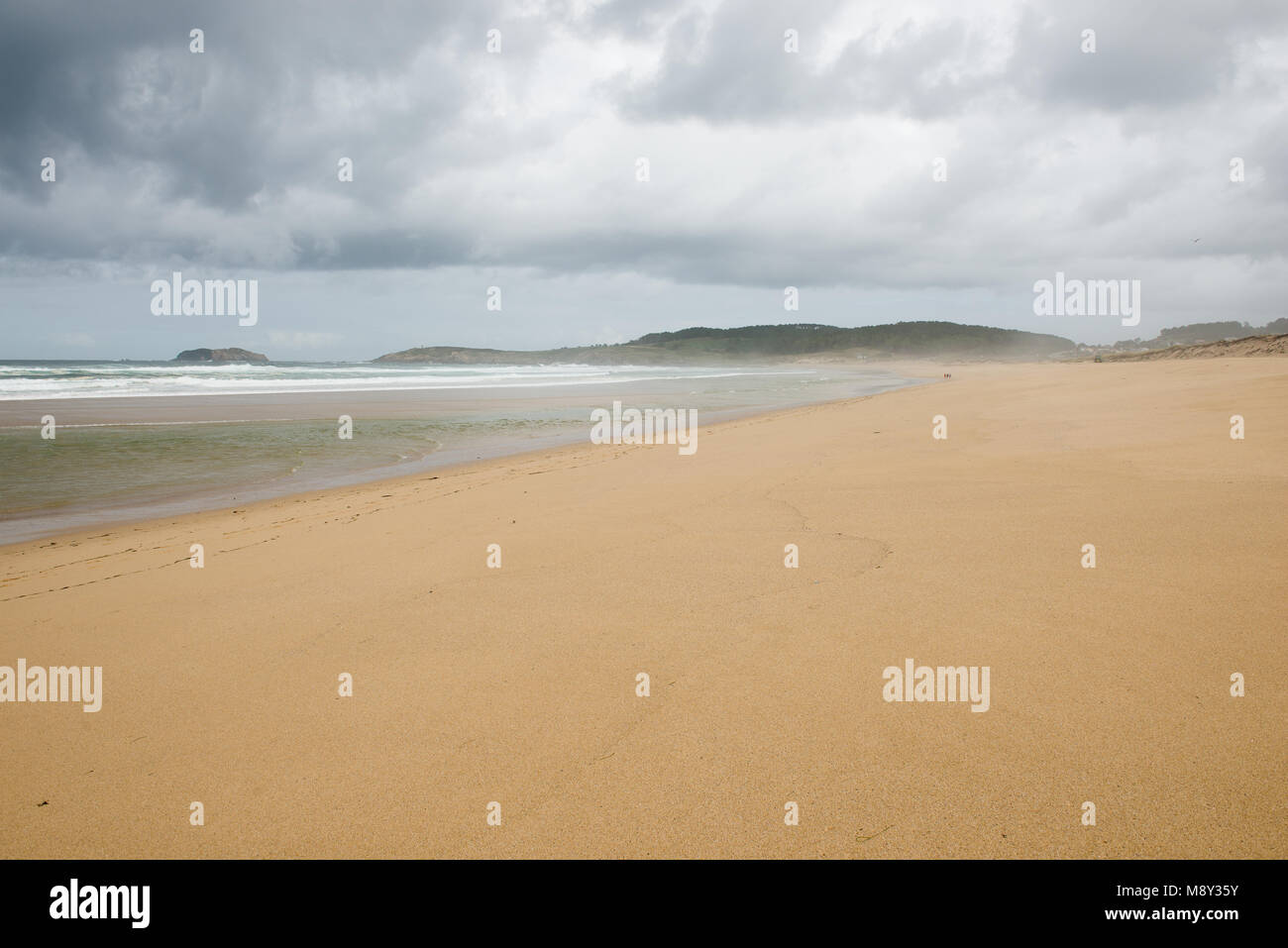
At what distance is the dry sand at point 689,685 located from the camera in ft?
7.21

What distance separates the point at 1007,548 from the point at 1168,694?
6.33 feet

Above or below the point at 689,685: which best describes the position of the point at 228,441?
above

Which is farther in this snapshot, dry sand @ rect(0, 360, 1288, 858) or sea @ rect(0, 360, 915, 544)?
sea @ rect(0, 360, 915, 544)

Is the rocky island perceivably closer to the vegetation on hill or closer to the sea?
the vegetation on hill

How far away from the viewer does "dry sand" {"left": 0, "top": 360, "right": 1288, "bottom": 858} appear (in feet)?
7.21

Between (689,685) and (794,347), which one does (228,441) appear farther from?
(794,347)

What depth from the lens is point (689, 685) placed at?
3.02m

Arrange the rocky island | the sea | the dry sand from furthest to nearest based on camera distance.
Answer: the rocky island → the sea → the dry sand

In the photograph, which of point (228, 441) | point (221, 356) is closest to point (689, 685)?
point (228, 441)

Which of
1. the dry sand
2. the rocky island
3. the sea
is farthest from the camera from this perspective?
the rocky island

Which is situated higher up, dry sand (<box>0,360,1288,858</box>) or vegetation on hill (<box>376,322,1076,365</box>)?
vegetation on hill (<box>376,322,1076,365</box>)

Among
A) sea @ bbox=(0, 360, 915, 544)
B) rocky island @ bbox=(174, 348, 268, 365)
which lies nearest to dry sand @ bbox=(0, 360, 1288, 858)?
sea @ bbox=(0, 360, 915, 544)
